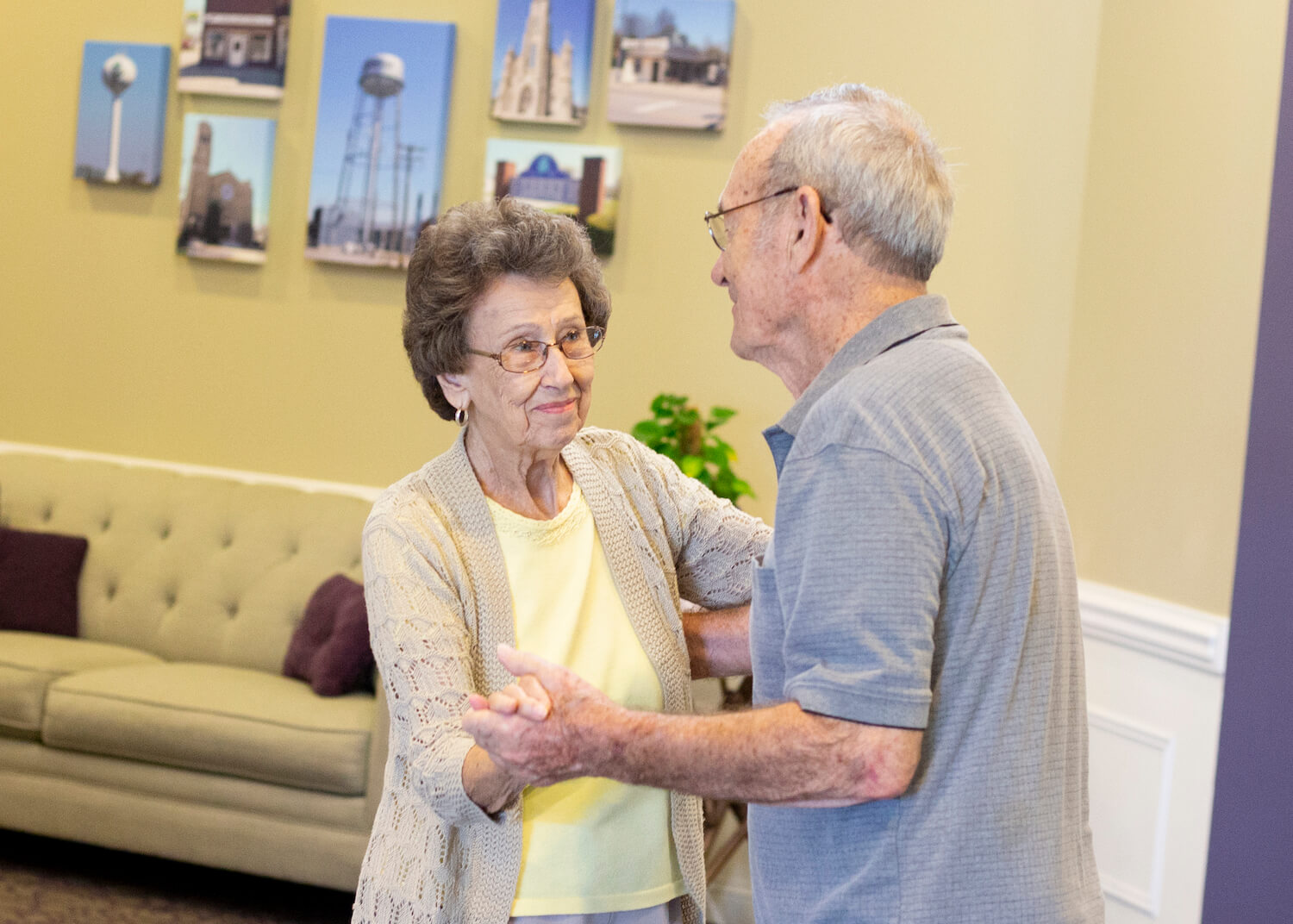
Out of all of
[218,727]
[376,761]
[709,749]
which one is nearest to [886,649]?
[709,749]

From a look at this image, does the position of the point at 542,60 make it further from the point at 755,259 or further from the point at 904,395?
the point at 904,395

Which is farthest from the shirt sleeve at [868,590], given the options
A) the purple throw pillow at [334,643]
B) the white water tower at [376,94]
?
the white water tower at [376,94]

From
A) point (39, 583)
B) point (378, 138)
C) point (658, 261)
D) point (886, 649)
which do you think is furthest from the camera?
point (378, 138)

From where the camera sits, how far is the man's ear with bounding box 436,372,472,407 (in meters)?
1.65

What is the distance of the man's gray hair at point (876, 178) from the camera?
4.03ft

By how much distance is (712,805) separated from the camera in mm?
3600

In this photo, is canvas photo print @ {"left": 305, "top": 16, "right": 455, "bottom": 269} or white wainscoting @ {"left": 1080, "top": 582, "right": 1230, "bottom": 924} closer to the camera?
white wainscoting @ {"left": 1080, "top": 582, "right": 1230, "bottom": 924}

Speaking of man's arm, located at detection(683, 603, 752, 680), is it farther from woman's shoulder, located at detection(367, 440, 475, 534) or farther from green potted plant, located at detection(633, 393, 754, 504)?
green potted plant, located at detection(633, 393, 754, 504)

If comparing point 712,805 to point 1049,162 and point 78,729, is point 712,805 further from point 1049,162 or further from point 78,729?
point 1049,162

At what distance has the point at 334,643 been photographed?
3578 millimetres

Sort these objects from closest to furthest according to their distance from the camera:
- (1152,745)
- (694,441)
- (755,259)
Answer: (755,259)
(1152,745)
(694,441)

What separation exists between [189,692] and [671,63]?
7.92 ft

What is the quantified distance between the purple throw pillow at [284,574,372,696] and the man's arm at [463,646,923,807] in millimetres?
2404

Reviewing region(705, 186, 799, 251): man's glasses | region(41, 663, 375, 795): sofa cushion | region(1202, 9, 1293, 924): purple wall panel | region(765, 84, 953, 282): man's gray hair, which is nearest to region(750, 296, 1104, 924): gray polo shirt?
region(765, 84, 953, 282): man's gray hair
